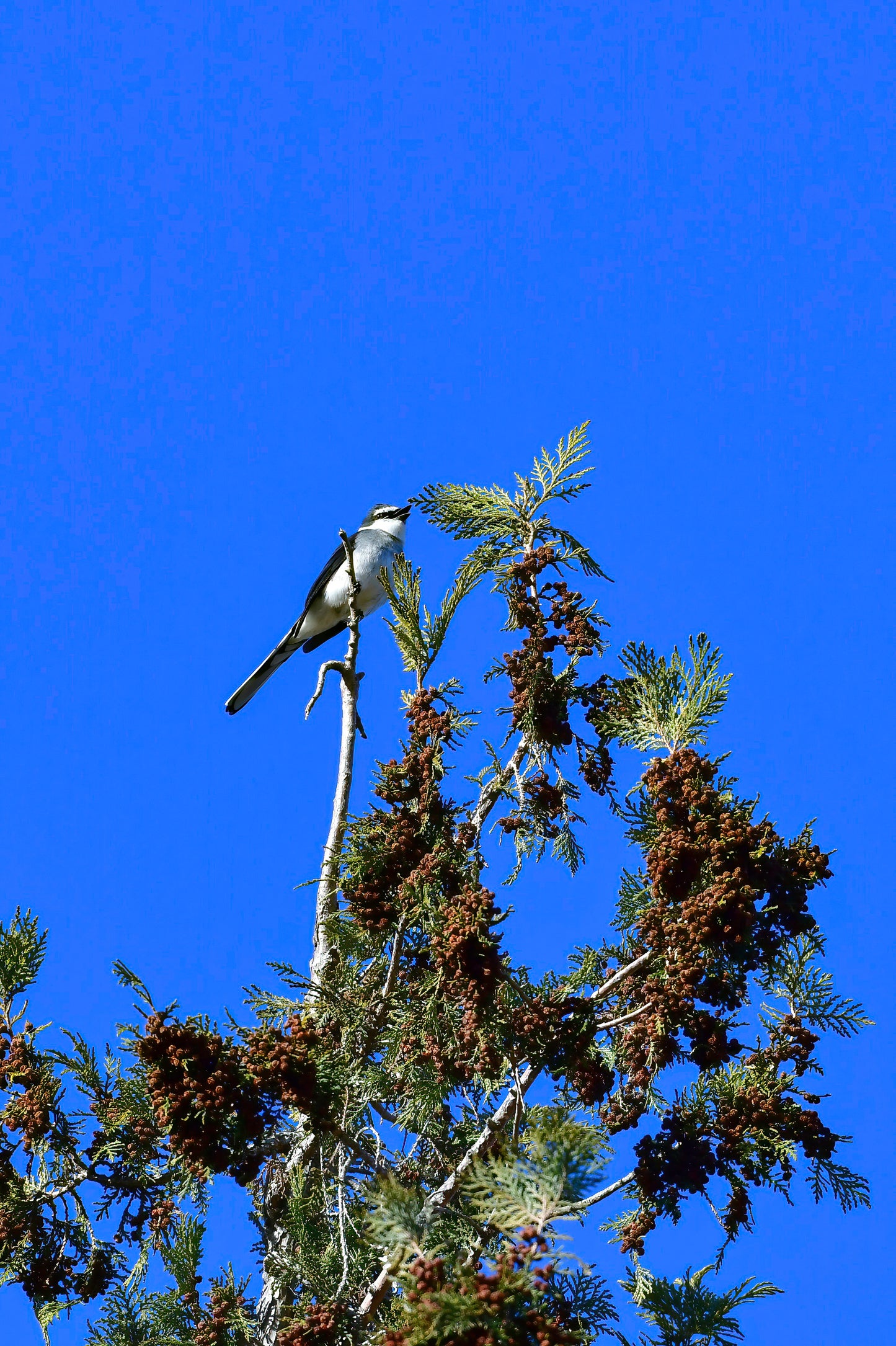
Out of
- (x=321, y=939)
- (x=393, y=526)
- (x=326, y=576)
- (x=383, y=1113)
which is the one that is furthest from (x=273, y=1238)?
(x=393, y=526)

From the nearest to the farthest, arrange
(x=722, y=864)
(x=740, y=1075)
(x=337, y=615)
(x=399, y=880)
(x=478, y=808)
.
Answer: (x=722, y=864), (x=740, y=1075), (x=399, y=880), (x=478, y=808), (x=337, y=615)

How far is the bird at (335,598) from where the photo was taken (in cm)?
1049

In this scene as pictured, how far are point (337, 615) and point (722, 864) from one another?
802 centimetres

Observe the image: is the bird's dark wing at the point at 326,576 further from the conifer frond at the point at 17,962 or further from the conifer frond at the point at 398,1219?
the conifer frond at the point at 398,1219

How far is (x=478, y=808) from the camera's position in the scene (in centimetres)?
435

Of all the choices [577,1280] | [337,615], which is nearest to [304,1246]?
[577,1280]

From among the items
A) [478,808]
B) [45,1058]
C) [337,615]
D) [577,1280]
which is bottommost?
[577,1280]

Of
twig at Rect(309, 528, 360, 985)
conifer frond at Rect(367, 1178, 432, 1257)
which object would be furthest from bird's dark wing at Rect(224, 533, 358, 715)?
conifer frond at Rect(367, 1178, 432, 1257)

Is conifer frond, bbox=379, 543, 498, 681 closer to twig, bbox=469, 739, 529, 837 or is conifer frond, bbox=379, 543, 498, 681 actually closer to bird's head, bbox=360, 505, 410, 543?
twig, bbox=469, 739, 529, 837

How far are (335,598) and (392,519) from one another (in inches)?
58.9

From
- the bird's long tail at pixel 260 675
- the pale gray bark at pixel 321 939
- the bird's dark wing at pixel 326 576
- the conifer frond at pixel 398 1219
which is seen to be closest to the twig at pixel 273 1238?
the pale gray bark at pixel 321 939

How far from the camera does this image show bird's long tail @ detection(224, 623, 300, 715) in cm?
1042

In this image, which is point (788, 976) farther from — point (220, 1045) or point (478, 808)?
point (220, 1045)

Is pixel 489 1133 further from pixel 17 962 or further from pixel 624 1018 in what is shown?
pixel 17 962
